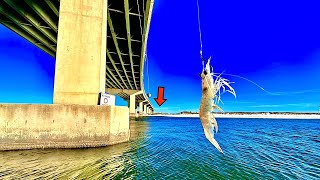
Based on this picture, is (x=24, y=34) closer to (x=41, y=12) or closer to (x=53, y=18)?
(x=53, y=18)

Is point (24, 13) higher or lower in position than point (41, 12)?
higher

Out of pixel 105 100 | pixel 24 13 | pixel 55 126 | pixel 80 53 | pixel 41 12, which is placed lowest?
pixel 55 126

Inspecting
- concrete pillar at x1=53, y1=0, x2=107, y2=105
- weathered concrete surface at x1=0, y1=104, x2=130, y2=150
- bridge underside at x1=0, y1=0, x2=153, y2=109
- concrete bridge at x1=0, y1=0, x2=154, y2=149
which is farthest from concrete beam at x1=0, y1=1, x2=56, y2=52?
weathered concrete surface at x1=0, y1=104, x2=130, y2=150

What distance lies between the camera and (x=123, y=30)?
21.9 metres

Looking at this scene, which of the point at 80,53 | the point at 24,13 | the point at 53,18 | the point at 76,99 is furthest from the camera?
the point at 53,18

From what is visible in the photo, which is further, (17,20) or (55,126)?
(17,20)

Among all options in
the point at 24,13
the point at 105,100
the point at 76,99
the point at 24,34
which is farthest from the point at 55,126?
the point at 24,34

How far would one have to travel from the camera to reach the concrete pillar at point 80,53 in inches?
352

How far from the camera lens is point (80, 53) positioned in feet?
30.5

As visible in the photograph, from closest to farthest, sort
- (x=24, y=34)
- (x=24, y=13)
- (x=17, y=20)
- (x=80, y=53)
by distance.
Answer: (x=80, y=53), (x=24, y=13), (x=17, y=20), (x=24, y=34)

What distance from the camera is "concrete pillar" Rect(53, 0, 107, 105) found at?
894cm

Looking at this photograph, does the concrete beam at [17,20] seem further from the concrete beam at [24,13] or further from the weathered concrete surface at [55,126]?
the weathered concrete surface at [55,126]

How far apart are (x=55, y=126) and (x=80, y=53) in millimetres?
3239

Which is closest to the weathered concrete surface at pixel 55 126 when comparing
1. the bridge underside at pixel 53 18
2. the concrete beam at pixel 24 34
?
the bridge underside at pixel 53 18
